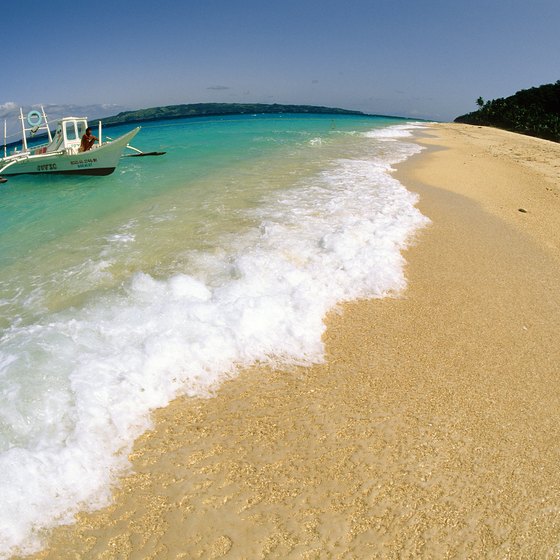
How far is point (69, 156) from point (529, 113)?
69.4 metres

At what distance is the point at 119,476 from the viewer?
3371 millimetres

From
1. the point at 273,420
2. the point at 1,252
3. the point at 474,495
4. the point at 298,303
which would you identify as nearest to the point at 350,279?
the point at 298,303

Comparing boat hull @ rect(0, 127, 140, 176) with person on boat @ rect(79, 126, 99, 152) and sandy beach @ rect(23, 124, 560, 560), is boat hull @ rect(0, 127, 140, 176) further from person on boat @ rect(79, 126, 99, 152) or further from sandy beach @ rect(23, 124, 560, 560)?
sandy beach @ rect(23, 124, 560, 560)

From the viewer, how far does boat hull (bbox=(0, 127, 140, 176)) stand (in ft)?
58.3

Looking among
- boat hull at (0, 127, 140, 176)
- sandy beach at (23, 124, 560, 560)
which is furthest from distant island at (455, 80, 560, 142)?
sandy beach at (23, 124, 560, 560)

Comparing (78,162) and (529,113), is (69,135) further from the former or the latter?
(529,113)

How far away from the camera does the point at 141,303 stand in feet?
19.5

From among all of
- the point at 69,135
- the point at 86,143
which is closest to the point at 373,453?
the point at 86,143

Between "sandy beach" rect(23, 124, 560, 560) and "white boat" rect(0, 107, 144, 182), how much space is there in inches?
644

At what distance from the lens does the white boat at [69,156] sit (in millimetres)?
17828

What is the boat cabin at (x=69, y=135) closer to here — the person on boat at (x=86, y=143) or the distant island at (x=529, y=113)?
the person on boat at (x=86, y=143)

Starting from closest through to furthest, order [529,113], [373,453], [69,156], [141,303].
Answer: [373,453], [141,303], [69,156], [529,113]

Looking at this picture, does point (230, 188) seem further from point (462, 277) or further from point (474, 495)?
point (474, 495)

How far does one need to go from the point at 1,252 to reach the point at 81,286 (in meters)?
3.77
